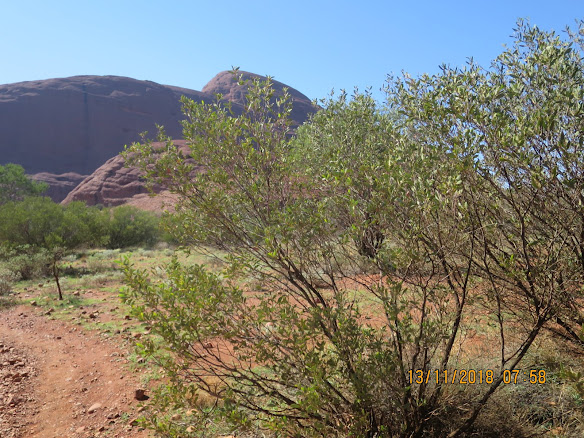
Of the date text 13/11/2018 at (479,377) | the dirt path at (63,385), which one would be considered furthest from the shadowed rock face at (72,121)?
the date text 13/11/2018 at (479,377)

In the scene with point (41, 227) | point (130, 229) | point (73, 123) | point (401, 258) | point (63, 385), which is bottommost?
point (130, 229)

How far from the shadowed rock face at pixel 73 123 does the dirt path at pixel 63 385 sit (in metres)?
53.9

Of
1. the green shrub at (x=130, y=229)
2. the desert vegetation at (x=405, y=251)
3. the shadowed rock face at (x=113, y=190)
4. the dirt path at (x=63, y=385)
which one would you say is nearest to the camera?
the desert vegetation at (x=405, y=251)

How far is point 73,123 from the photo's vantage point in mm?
71625

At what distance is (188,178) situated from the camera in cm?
397

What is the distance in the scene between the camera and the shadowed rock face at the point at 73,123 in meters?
65.4

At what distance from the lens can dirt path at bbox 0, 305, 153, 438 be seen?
14.7 ft

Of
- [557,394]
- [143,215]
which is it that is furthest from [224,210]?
Result: [143,215]

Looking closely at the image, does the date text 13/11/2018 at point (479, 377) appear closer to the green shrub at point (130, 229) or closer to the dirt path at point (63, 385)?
the dirt path at point (63, 385)

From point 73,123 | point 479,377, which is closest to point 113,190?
point 73,123

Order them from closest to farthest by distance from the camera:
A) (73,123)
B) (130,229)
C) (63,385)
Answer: (63,385)
(130,229)
(73,123)

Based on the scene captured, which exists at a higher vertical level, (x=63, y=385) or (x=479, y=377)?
(x=479, y=377)

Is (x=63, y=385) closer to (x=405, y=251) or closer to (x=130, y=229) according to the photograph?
(x=405, y=251)

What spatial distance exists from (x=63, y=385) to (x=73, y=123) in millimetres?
77885
